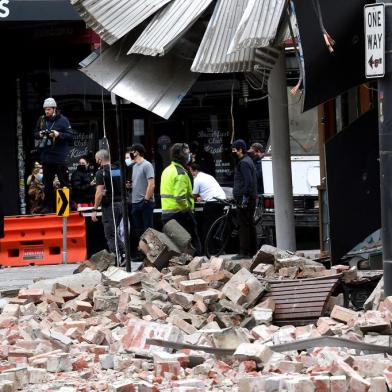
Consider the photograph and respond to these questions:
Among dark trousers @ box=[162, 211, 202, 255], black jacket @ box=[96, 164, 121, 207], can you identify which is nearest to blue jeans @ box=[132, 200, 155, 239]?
black jacket @ box=[96, 164, 121, 207]

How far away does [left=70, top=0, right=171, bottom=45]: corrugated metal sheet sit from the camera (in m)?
13.0

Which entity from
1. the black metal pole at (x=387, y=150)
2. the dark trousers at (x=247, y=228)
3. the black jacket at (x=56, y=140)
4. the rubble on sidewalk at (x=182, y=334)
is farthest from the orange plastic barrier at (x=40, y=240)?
the black metal pole at (x=387, y=150)

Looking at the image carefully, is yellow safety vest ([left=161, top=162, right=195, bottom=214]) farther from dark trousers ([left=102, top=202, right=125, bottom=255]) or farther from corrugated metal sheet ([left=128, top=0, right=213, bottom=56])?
corrugated metal sheet ([left=128, top=0, right=213, bottom=56])

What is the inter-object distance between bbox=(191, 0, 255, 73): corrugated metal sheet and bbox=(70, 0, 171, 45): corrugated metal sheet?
3.47 ft

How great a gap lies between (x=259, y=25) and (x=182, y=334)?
3203 millimetres

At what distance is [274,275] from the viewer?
12.2 meters

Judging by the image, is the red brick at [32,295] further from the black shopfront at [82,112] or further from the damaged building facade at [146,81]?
the black shopfront at [82,112]

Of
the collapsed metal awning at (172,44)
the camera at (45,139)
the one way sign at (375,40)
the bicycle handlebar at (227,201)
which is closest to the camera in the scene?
the one way sign at (375,40)

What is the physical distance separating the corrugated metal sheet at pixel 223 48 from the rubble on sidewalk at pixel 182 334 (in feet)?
6.81

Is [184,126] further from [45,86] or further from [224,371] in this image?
[224,371]

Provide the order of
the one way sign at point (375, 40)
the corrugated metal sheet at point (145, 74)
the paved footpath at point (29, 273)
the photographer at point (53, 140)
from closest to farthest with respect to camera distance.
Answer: the one way sign at point (375, 40), the corrugated metal sheet at point (145, 74), the paved footpath at point (29, 273), the photographer at point (53, 140)

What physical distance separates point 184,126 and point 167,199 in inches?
248

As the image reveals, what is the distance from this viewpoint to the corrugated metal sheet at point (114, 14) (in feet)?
42.7

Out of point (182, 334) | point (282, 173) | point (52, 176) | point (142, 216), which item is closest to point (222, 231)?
point (142, 216)
